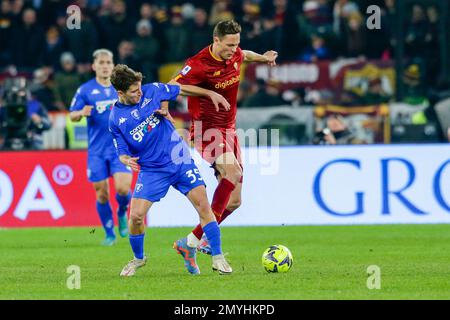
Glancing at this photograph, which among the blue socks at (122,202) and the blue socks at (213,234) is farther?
the blue socks at (122,202)

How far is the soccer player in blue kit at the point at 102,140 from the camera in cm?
1617

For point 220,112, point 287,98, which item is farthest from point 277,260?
point 287,98

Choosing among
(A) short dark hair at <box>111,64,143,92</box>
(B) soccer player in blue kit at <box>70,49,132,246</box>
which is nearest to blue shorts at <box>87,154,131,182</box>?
(B) soccer player in blue kit at <box>70,49,132,246</box>

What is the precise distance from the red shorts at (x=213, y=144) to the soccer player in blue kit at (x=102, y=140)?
115 inches

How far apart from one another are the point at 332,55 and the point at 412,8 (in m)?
1.82

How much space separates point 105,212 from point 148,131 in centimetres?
453

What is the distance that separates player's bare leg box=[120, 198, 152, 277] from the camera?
1179cm

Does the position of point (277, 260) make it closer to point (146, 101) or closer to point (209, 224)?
point (209, 224)

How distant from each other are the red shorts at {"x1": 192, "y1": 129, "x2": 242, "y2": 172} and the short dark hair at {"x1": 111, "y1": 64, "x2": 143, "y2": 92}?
192 centimetres

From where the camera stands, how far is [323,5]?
2494cm

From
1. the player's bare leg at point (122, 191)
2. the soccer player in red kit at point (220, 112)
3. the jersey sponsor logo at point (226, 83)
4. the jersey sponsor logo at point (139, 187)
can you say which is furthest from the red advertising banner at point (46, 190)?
the jersey sponsor logo at point (139, 187)

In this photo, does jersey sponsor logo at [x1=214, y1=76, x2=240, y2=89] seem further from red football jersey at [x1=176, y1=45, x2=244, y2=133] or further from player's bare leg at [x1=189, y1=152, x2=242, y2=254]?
player's bare leg at [x1=189, y1=152, x2=242, y2=254]

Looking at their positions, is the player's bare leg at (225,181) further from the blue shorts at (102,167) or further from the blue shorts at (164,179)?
the blue shorts at (102,167)

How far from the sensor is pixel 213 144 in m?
13.3
